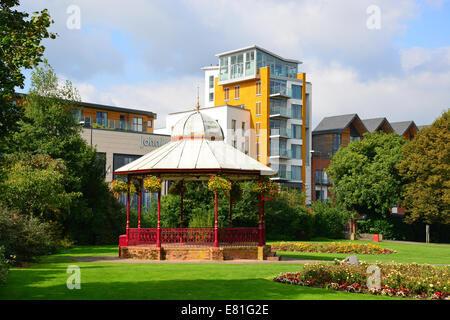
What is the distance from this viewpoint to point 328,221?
5262 centimetres

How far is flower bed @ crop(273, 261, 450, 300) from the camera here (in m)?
13.7

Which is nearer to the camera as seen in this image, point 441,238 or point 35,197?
point 35,197

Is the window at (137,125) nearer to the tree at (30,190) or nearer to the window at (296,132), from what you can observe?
the window at (296,132)

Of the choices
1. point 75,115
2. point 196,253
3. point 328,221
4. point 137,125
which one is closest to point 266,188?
point 196,253

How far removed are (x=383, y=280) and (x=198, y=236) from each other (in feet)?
39.2

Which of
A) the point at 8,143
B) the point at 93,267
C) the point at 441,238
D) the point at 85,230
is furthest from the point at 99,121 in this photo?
the point at 8,143

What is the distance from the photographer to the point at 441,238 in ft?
184

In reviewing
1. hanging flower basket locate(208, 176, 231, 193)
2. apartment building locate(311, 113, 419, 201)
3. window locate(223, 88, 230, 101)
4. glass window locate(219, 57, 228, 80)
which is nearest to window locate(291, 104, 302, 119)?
apartment building locate(311, 113, 419, 201)

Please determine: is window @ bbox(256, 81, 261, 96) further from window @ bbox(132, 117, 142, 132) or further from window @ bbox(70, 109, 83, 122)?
window @ bbox(70, 109, 83, 122)

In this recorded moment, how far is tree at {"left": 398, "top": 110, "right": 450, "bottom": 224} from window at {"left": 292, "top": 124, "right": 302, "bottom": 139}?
852 inches

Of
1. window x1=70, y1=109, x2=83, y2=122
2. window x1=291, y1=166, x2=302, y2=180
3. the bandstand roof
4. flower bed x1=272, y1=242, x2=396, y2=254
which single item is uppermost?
window x1=70, y1=109, x2=83, y2=122

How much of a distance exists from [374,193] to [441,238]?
8.73 meters

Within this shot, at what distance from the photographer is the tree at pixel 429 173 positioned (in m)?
49.6
